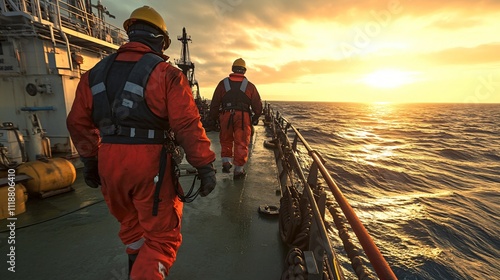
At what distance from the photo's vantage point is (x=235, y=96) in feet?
16.3

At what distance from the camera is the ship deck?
2588 millimetres

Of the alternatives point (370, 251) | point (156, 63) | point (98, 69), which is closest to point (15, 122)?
point (98, 69)

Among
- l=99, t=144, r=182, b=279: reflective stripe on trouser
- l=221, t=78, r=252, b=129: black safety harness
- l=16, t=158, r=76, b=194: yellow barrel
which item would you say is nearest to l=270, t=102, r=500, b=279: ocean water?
l=221, t=78, r=252, b=129: black safety harness

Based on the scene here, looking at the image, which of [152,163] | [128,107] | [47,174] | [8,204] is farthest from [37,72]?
[152,163]

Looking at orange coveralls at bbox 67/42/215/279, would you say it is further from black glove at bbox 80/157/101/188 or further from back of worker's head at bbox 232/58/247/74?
back of worker's head at bbox 232/58/247/74

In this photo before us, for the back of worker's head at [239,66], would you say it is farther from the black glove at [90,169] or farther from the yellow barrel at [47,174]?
the yellow barrel at [47,174]

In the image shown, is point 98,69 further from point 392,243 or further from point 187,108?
point 392,243

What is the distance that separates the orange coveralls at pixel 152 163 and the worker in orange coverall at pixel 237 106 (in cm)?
304

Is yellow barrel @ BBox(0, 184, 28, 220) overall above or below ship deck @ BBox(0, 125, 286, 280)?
above

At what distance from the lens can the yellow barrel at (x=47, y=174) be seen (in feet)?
13.6

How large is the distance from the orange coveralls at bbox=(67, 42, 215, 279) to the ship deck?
776 millimetres

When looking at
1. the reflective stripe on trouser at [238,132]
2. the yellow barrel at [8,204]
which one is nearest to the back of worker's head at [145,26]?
the reflective stripe on trouser at [238,132]

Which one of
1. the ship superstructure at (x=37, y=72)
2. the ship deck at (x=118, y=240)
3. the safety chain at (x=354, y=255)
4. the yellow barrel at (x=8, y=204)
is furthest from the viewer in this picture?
the ship superstructure at (x=37, y=72)

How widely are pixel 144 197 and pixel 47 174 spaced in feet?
11.8
